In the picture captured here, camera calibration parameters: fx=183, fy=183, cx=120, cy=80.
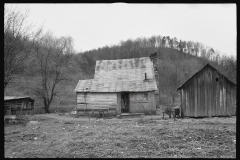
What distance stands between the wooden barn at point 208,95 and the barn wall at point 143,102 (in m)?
4.61

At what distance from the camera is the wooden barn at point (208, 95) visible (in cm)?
1722

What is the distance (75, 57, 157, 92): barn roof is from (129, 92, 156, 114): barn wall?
0.73 meters

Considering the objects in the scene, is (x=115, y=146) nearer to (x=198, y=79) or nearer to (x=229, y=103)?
(x=198, y=79)

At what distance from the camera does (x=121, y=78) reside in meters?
23.7

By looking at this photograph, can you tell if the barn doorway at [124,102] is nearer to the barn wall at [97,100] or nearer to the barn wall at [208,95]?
the barn wall at [97,100]

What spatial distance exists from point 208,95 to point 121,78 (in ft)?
34.6

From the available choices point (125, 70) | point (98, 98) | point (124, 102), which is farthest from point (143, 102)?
point (125, 70)

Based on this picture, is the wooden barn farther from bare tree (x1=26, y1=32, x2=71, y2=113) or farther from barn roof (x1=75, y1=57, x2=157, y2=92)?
bare tree (x1=26, y1=32, x2=71, y2=113)

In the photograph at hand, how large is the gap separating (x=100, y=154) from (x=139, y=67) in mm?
20050

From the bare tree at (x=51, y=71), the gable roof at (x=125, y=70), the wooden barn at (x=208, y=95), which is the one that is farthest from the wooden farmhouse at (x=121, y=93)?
the bare tree at (x=51, y=71)

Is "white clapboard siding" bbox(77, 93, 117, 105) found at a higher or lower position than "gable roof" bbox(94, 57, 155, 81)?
lower

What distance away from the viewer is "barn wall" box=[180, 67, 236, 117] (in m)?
17.2

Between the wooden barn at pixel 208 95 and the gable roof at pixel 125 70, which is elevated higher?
the gable roof at pixel 125 70

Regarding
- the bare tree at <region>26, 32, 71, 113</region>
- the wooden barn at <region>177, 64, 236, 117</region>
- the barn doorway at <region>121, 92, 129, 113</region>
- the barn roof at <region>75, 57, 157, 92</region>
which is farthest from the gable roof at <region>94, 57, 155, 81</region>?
the wooden barn at <region>177, 64, 236, 117</region>
